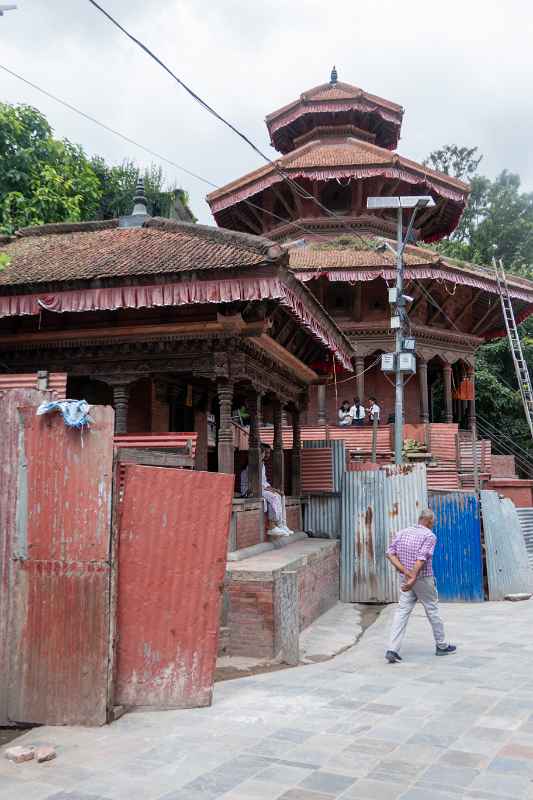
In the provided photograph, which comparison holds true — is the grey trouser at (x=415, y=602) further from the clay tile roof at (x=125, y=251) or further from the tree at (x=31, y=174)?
the tree at (x=31, y=174)

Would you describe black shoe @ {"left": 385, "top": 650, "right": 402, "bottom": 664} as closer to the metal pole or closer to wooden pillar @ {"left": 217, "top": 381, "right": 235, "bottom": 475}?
wooden pillar @ {"left": 217, "top": 381, "right": 235, "bottom": 475}

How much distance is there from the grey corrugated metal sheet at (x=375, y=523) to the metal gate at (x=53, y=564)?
8.00 meters

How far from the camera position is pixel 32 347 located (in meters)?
11.0

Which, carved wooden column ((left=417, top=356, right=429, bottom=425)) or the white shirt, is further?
carved wooden column ((left=417, top=356, right=429, bottom=425))

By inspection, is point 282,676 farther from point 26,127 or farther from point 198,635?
point 26,127

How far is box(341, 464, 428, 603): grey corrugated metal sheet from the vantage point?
1268 cm

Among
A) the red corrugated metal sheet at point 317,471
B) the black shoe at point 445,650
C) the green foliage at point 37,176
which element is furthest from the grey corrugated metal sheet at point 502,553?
the green foliage at point 37,176

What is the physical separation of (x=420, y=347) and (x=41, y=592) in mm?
18012

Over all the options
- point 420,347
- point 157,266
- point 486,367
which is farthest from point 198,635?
point 486,367

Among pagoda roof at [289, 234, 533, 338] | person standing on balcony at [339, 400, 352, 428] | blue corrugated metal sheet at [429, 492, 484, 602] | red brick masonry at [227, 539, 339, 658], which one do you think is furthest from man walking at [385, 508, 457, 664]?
pagoda roof at [289, 234, 533, 338]

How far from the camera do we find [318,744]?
488 centimetres

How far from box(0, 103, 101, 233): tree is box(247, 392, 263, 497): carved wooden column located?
509 inches

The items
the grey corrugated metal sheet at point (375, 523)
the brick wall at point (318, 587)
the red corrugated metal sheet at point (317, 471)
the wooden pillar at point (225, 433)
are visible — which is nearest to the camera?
the brick wall at point (318, 587)

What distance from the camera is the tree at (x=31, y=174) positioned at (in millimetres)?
22391
